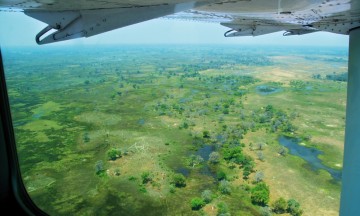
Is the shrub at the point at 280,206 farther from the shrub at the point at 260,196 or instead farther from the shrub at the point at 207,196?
the shrub at the point at 207,196

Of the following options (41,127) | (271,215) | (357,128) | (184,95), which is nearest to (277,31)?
(357,128)

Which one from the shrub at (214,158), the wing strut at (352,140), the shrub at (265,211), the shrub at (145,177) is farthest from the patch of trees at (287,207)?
the wing strut at (352,140)

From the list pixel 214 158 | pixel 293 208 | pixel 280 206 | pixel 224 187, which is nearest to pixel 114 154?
pixel 214 158

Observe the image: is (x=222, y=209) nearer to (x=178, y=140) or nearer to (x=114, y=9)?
(x=178, y=140)

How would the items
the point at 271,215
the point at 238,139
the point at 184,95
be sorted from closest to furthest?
the point at 271,215 < the point at 238,139 < the point at 184,95

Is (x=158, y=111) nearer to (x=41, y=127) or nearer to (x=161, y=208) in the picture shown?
(x=41, y=127)

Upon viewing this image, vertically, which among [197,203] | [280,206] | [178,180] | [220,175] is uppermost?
[178,180]

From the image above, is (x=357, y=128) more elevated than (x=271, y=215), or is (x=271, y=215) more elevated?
(x=357, y=128)
